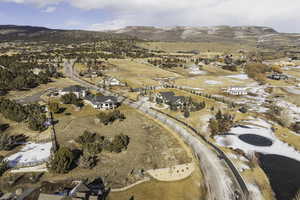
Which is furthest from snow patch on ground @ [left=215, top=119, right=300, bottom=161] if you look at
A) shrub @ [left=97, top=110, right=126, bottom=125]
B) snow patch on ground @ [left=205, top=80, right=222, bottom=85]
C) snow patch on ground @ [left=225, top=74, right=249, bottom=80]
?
snow patch on ground @ [left=225, top=74, right=249, bottom=80]

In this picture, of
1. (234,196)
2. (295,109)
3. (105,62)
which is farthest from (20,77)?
(295,109)

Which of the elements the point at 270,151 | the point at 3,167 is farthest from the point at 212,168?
the point at 3,167

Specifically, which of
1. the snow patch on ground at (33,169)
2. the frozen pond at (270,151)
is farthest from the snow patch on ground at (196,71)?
the snow patch on ground at (33,169)

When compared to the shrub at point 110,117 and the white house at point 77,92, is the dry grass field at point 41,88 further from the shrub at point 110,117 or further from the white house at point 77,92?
the shrub at point 110,117

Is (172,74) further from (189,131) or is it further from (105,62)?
(189,131)

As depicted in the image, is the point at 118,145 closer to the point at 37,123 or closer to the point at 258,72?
the point at 37,123

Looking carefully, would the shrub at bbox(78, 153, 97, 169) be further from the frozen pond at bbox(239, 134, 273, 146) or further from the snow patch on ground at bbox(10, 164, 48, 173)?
the frozen pond at bbox(239, 134, 273, 146)

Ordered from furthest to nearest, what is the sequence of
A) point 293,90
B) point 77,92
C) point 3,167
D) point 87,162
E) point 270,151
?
point 293,90 < point 77,92 < point 270,151 < point 87,162 < point 3,167
